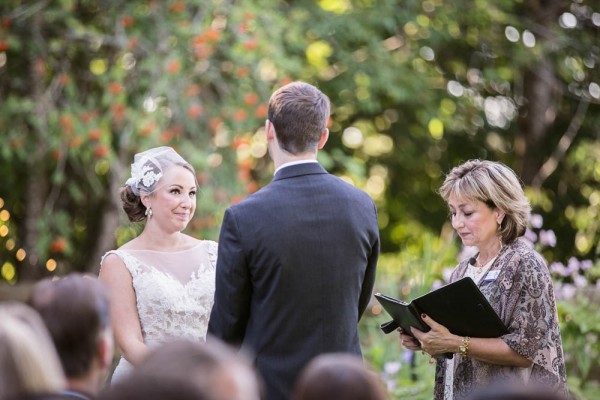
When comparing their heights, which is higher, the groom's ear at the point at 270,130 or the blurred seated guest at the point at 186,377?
the blurred seated guest at the point at 186,377

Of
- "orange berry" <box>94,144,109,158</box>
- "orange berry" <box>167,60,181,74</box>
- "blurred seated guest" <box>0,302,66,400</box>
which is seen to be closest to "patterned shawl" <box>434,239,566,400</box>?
"blurred seated guest" <box>0,302,66,400</box>

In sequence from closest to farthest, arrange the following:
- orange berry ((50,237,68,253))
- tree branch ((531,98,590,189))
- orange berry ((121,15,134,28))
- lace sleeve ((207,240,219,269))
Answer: lace sleeve ((207,240,219,269)), orange berry ((121,15,134,28)), orange berry ((50,237,68,253)), tree branch ((531,98,590,189))

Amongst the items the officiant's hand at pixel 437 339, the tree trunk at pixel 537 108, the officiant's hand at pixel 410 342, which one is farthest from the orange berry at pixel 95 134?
the tree trunk at pixel 537 108

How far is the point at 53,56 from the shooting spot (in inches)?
357

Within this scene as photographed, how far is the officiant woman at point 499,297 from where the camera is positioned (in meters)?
3.75

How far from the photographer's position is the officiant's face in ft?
12.9

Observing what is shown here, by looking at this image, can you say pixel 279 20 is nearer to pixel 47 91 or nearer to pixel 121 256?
pixel 47 91

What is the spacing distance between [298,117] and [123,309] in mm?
1347

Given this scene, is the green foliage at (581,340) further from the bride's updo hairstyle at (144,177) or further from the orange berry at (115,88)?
the orange berry at (115,88)

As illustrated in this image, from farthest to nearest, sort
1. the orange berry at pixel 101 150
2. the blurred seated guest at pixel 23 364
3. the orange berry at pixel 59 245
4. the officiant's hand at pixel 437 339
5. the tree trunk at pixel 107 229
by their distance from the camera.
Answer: the tree trunk at pixel 107 229 → the orange berry at pixel 59 245 → the orange berry at pixel 101 150 → the officiant's hand at pixel 437 339 → the blurred seated guest at pixel 23 364

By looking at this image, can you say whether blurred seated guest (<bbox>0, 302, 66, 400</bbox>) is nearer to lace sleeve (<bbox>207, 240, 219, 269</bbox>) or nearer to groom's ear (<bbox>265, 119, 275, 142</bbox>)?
groom's ear (<bbox>265, 119, 275, 142</bbox>)

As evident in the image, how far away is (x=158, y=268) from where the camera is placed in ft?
14.7

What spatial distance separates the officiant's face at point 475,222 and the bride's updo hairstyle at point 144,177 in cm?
133

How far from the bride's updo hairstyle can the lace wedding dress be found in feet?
0.73
